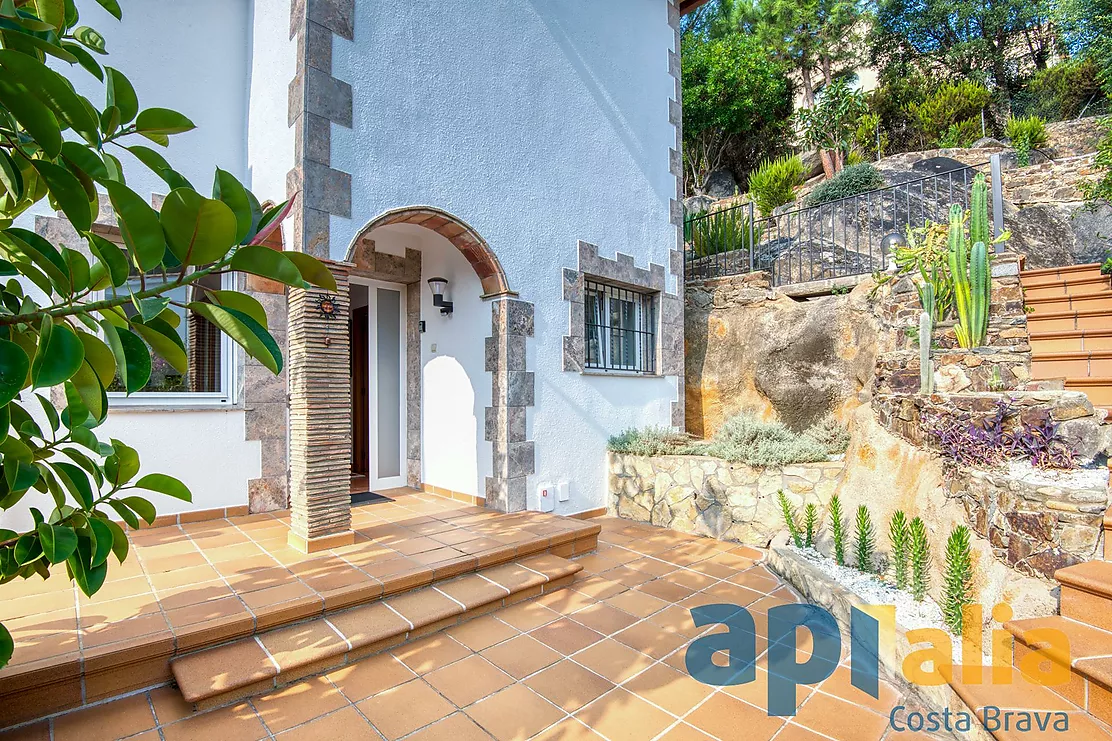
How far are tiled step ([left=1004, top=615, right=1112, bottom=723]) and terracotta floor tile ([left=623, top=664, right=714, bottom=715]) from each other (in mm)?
1367

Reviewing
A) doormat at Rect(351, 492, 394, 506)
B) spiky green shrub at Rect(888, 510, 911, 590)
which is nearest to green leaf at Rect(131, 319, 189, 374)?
spiky green shrub at Rect(888, 510, 911, 590)

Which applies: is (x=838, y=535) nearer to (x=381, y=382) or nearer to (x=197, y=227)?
(x=197, y=227)

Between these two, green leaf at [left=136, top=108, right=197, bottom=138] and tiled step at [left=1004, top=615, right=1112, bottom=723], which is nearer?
green leaf at [left=136, top=108, right=197, bottom=138]

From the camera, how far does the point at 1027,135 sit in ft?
36.3

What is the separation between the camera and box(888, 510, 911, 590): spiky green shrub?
3236 millimetres

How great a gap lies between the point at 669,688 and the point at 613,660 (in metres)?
0.36

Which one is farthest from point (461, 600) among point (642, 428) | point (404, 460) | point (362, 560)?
point (642, 428)

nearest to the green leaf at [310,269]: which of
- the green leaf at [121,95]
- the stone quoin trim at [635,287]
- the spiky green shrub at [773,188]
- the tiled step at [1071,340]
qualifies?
the green leaf at [121,95]

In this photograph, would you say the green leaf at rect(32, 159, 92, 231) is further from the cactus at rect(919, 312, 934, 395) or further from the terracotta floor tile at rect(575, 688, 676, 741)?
the cactus at rect(919, 312, 934, 395)

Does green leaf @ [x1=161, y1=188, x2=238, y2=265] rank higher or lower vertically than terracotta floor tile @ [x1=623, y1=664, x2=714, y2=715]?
higher

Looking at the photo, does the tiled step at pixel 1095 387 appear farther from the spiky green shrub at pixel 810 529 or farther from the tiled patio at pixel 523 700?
the tiled patio at pixel 523 700

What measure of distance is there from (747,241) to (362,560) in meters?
6.83

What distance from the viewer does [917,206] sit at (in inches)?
359

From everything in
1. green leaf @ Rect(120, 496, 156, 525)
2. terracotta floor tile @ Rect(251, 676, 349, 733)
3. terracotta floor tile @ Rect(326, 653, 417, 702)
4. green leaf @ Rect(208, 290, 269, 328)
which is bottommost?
terracotta floor tile @ Rect(326, 653, 417, 702)
